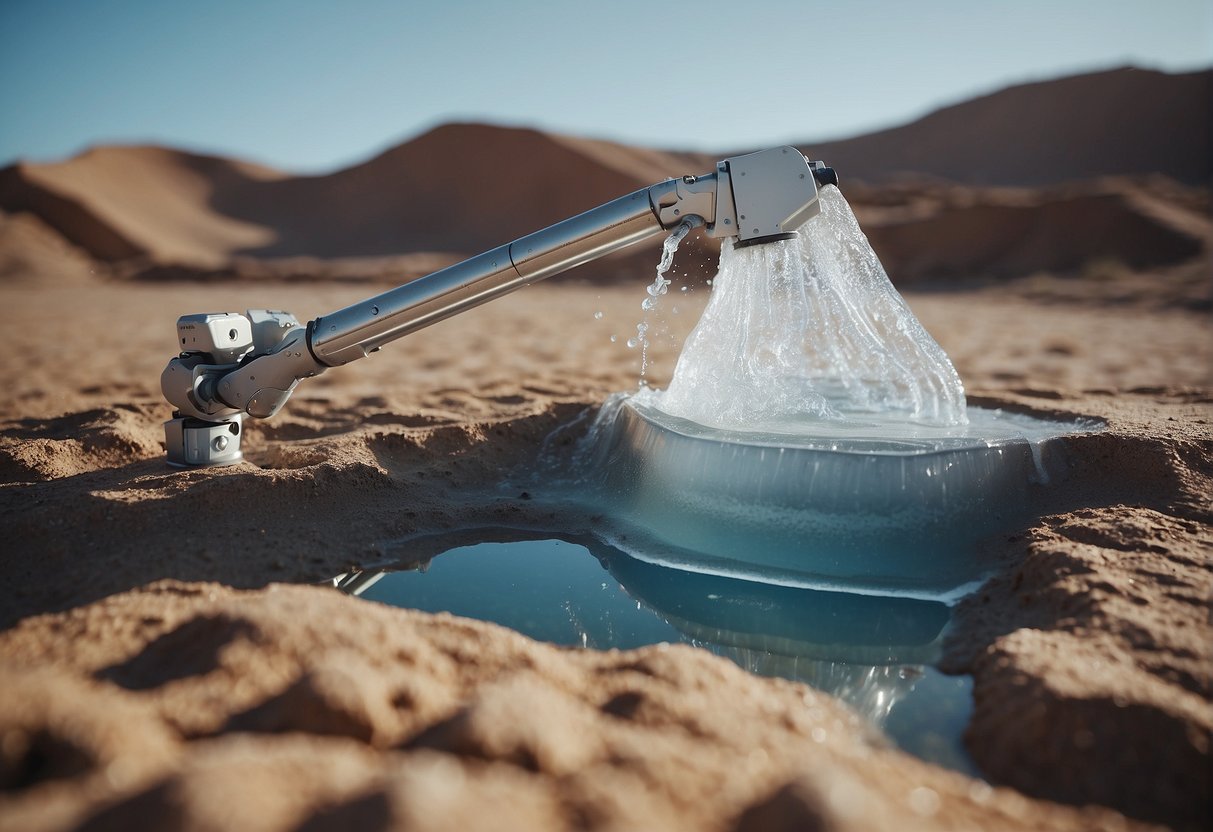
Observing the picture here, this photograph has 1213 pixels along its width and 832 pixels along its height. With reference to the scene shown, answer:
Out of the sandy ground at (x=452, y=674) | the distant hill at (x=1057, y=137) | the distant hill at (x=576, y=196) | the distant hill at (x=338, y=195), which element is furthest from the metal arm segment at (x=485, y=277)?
the distant hill at (x=1057, y=137)

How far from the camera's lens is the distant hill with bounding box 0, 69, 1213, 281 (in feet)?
50.3

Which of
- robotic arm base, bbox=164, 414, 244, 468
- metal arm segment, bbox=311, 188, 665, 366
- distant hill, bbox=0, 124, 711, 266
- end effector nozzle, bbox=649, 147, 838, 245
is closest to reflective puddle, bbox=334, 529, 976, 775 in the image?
metal arm segment, bbox=311, 188, 665, 366

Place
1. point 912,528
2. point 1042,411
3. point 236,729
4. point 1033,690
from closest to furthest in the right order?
point 236,729 → point 1033,690 → point 912,528 → point 1042,411

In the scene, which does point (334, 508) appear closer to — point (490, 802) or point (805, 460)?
point (805, 460)

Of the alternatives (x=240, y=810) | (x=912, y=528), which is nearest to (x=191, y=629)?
(x=240, y=810)

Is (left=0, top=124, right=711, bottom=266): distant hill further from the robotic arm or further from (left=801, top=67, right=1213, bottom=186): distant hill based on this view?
the robotic arm

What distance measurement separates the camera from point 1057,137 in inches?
1319

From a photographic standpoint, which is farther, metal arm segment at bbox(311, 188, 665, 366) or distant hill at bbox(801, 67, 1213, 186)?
distant hill at bbox(801, 67, 1213, 186)

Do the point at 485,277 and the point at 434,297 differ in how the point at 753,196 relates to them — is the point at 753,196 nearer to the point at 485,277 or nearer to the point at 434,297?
the point at 485,277

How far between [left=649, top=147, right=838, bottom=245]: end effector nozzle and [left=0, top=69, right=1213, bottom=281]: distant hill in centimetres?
1291

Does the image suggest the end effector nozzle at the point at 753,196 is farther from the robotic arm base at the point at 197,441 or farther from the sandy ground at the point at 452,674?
the robotic arm base at the point at 197,441

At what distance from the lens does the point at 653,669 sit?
197 cm

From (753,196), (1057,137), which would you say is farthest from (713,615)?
(1057,137)

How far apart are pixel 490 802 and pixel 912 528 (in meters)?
2.19
